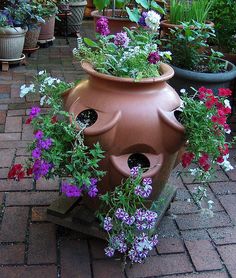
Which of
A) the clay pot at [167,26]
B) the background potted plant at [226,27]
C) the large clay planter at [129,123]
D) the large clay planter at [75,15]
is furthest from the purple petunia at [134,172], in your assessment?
the large clay planter at [75,15]

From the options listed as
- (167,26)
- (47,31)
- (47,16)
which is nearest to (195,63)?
(167,26)

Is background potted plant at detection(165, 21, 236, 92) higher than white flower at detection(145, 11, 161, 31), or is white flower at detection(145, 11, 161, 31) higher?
white flower at detection(145, 11, 161, 31)

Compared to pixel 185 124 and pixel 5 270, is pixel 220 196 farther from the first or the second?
pixel 5 270

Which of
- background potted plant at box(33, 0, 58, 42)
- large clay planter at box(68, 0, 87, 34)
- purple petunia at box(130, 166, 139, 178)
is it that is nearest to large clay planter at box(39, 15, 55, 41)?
background potted plant at box(33, 0, 58, 42)

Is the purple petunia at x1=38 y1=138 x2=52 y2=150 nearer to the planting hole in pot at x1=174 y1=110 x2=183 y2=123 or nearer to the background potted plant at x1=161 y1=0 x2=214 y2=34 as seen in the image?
the planting hole in pot at x1=174 y1=110 x2=183 y2=123

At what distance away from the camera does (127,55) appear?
1.72 m

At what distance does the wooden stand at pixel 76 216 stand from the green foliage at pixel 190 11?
1.79 m

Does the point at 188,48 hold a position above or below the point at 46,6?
above

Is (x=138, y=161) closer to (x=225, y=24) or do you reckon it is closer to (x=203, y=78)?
(x=203, y=78)

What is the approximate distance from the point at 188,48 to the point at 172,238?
4.84ft

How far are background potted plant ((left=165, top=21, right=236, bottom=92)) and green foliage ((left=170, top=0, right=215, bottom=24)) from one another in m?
0.19

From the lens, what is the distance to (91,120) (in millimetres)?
1680

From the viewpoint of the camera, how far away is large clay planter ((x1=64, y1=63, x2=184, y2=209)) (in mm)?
1597

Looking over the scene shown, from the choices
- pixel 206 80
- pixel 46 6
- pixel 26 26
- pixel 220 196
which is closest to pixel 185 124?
pixel 220 196
